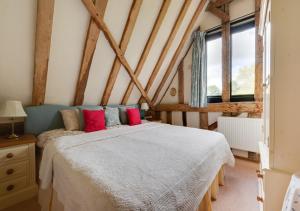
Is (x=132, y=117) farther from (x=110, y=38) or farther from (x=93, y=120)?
(x=110, y=38)

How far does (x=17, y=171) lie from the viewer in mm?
1816

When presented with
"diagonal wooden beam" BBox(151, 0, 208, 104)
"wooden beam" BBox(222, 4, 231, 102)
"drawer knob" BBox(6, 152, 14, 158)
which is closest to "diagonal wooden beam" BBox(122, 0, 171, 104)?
"diagonal wooden beam" BBox(151, 0, 208, 104)

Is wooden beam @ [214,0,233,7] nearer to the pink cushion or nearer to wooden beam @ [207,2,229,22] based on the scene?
wooden beam @ [207,2,229,22]

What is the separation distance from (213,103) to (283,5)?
9.34ft

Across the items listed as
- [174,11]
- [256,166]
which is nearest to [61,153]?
[174,11]

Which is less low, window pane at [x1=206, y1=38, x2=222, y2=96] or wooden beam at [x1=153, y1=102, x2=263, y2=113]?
window pane at [x1=206, y1=38, x2=222, y2=96]

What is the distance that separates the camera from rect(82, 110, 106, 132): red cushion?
2516 mm

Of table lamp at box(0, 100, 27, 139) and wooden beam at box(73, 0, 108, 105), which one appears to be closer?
table lamp at box(0, 100, 27, 139)

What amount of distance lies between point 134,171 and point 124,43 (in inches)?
83.5

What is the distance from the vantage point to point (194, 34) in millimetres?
3486

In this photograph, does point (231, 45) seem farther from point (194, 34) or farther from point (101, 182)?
point (101, 182)

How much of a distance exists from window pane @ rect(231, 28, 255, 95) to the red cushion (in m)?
2.66

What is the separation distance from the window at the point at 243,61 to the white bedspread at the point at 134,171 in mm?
1622

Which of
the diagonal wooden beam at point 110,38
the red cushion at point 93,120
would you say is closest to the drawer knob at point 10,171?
the red cushion at point 93,120
